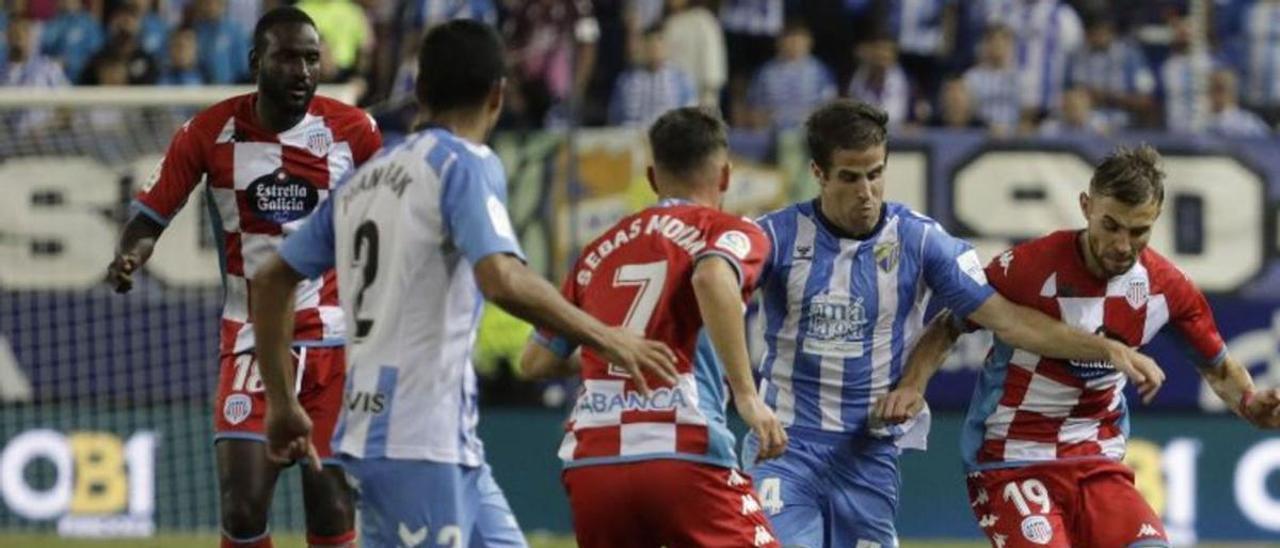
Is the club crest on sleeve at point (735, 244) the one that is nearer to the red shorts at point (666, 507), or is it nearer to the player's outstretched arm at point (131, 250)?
the red shorts at point (666, 507)

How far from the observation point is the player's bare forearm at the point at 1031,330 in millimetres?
8773

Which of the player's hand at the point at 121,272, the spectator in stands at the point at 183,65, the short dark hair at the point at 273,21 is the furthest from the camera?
the spectator in stands at the point at 183,65

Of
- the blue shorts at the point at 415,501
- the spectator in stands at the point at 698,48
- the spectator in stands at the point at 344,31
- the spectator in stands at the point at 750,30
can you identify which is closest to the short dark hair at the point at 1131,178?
the blue shorts at the point at 415,501

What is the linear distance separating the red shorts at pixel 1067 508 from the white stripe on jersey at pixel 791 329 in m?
0.77

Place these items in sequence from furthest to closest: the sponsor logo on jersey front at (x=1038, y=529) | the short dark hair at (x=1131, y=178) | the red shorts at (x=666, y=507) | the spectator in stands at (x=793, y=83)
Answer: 1. the spectator in stands at (x=793, y=83)
2. the sponsor logo on jersey front at (x=1038, y=529)
3. the short dark hair at (x=1131, y=178)
4. the red shorts at (x=666, y=507)

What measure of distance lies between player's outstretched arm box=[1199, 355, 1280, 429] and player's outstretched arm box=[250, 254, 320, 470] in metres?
3.46

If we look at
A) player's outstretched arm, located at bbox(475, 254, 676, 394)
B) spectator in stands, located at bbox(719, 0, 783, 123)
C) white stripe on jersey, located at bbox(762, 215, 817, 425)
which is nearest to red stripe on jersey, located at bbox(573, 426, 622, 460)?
player's outstretched arm, located at bbox(475, 254, 676, 394)

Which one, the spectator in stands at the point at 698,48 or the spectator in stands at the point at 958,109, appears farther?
the spectator in stands at the point at 698,48

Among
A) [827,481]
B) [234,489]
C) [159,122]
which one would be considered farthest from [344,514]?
[159,122]

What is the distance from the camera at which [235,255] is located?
9641 millimetres

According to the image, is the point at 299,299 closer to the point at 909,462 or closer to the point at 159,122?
the point at 159,122

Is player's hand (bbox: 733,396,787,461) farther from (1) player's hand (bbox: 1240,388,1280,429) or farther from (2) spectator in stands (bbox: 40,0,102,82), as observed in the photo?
(2) spectator in stands (bbox: 40,0,102,82)

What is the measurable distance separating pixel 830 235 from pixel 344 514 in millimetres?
2273

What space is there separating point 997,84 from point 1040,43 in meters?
0.60
